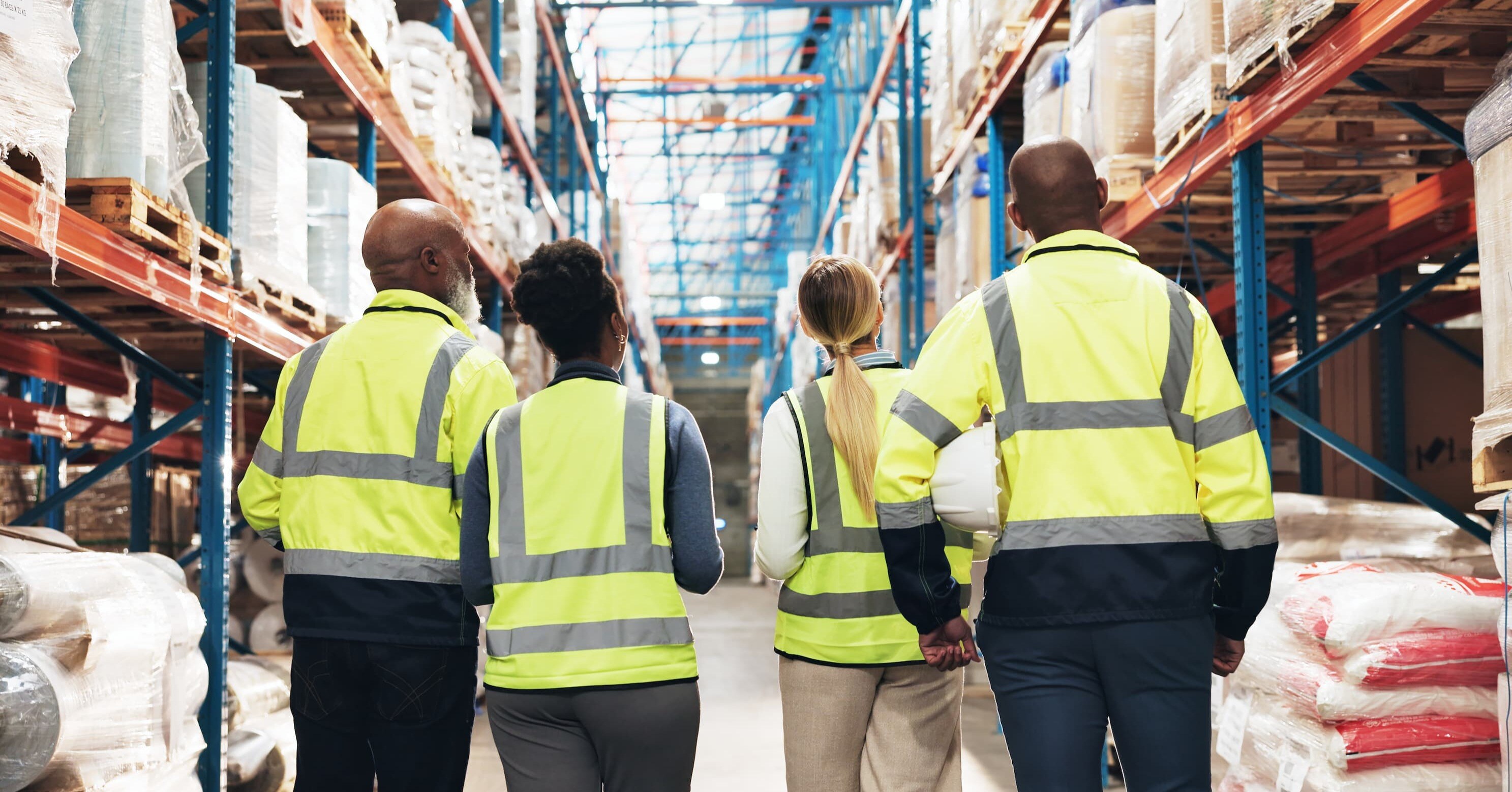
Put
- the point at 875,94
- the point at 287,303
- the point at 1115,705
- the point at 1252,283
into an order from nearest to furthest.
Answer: the point at 1115,705, the point at 1252,283, the point at 287,303, the point at 875,94

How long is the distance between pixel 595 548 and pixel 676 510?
0.58 ft

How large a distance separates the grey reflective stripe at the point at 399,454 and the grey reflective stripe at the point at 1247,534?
160 cm

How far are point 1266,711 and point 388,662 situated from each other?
267cm

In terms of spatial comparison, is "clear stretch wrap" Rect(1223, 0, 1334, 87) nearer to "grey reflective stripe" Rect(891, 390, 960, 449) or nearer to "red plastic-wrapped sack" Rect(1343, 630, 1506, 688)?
"red plastic-wrapped sack" Rect(1343, 630, 1506, 688)

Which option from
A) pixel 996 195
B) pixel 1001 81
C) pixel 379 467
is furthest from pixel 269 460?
pixel 1001 81

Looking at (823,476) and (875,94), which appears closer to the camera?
(823,476)

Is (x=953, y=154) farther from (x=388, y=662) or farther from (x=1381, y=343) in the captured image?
(x=388, y=662)

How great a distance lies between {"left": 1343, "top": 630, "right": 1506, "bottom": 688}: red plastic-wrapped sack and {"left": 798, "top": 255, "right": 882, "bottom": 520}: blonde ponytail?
5.00 feet

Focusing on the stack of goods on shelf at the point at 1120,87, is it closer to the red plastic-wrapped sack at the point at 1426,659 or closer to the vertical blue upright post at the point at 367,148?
the red plastic-wrapped sack at the point at 1426,659

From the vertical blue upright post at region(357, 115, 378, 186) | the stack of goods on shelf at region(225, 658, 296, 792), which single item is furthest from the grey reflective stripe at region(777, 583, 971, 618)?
the vertical blue upright post at region(357, 115, 378, 186)

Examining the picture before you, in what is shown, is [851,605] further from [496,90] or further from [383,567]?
[496,90]

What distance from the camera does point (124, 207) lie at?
141 inches

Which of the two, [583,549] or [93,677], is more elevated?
[583,549]

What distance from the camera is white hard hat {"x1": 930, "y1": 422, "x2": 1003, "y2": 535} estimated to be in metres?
2.26
